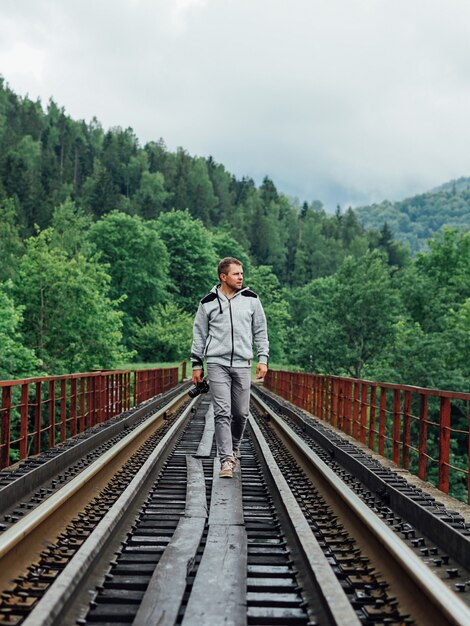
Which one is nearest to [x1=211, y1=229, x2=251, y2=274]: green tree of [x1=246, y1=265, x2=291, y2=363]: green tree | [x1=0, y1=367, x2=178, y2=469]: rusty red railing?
[x1=246, y1=265, x2=291, y2=363]: green tree

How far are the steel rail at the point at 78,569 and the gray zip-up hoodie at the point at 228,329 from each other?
1416mm

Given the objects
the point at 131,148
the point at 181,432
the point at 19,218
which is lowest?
the point at 181,432

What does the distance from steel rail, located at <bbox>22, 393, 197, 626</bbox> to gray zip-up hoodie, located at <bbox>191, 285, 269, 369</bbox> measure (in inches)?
55.8

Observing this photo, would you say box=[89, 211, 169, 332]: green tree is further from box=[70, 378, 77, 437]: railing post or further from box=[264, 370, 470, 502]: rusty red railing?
box=[70, 378, 77, 437]: railing post

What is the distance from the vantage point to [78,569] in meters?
3.87

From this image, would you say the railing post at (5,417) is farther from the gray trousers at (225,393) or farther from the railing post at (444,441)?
the railing post at (444,441)

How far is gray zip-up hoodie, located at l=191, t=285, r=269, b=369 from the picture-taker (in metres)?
7.10

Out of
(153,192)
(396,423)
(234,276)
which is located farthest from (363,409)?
(153,192)

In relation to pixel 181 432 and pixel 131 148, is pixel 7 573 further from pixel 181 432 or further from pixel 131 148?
pixel 131 148

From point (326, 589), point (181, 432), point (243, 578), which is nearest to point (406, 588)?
point (326, 589)

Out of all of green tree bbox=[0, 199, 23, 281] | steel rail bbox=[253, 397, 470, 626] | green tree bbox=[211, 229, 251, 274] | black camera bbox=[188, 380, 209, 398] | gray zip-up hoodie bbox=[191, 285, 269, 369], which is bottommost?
steel rail bbox=[253, 397, 470, 626]

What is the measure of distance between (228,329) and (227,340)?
102 mm

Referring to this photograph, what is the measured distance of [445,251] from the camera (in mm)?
69125

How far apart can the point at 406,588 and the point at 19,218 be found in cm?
9282
